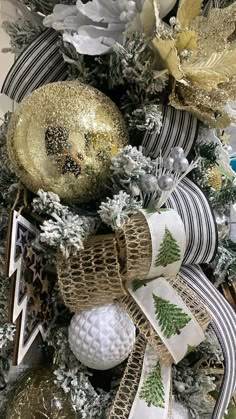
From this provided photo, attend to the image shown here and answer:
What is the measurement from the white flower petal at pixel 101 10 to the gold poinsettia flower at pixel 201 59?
6 centimetres

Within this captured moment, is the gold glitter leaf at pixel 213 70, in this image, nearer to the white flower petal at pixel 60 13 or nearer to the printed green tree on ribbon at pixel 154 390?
the white flower petal at pixel 60 13

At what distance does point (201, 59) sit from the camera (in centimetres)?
64

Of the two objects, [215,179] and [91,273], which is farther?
[215,179]

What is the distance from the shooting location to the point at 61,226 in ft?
1.94

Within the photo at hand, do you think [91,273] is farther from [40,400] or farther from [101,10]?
[101,10]

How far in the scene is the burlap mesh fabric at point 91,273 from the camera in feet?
1.98

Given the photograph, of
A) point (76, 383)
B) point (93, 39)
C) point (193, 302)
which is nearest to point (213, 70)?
point (93, 39)

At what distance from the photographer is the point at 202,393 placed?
0.67m

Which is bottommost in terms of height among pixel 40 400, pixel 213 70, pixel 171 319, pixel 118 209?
pixel 40 400

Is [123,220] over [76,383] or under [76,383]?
over

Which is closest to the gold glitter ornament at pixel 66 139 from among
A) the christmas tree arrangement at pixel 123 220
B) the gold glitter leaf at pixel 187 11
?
the christmas tree arrangement at pixel 123 220

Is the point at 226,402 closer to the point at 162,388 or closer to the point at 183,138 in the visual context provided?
the point at 162,388

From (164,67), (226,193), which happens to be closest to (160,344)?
(226,193)

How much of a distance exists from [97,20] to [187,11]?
93mm
